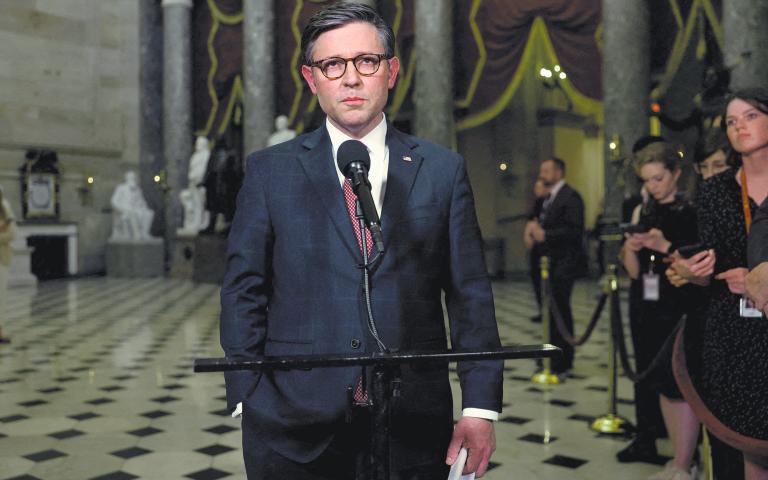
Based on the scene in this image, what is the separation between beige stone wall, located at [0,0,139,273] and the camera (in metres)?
18.3

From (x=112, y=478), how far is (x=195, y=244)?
13.7 m

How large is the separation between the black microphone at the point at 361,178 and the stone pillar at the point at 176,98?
716 inches

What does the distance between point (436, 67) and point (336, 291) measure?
12.2 m

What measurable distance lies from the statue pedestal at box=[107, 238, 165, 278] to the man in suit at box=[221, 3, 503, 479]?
59.6 feet

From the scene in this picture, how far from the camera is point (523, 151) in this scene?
739 inches

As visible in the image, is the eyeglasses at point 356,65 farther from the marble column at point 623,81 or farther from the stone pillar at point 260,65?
the stone pillar at point 260,65

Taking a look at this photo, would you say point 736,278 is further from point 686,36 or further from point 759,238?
point 686,36

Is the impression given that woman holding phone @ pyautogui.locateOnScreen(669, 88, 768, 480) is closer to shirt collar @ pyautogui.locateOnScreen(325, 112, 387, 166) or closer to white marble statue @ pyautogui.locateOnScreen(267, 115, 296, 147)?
shirt collar @ pyautogui.locateOnScreen(325, 112, 387, 166)

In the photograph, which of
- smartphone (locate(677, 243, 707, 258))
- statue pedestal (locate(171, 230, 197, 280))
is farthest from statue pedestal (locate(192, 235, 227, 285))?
smartphone (locate(677, 243, 707, 258))

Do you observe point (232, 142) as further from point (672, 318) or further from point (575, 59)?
point (672, 318)

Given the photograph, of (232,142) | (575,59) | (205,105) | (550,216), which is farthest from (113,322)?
(232,142)

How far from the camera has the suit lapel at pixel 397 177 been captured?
69.9 inches

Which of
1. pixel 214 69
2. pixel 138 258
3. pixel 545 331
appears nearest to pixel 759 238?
pixel 545 331

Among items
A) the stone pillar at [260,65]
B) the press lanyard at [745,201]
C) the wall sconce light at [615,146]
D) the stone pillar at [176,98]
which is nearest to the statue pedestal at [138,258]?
the stone pillar at [176,98]
